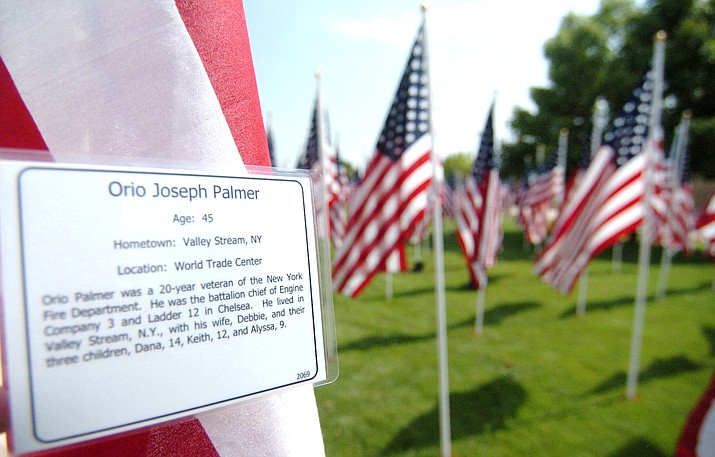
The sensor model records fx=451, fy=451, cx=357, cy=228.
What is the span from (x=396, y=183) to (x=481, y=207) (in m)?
2.34

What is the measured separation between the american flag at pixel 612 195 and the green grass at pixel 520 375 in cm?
134

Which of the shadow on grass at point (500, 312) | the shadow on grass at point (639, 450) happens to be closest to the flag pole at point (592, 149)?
the shadow on grass at point (500, 312)

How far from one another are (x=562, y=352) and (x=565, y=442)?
2.61m

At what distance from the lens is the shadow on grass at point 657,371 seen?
5.30 m

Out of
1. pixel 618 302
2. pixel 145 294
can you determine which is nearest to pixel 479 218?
pixel 618 302

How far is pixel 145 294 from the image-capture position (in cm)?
76

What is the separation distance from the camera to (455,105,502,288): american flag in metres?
5.98

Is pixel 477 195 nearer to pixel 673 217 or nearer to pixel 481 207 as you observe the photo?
pixel 481 207

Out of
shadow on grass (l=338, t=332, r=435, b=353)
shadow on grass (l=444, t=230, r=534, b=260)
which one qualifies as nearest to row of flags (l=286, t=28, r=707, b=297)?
shadow on grass (l=338, t=332, r=435, b=353)

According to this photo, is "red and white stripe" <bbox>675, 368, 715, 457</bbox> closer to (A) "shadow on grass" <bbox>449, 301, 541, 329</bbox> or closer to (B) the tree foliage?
(A) "shadow on grass" <bbox>449, 301, 541, 329</bbox>

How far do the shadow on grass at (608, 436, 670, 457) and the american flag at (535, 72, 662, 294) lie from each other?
1553 mm

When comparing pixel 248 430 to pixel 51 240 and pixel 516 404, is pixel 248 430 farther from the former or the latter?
pixel 516 404

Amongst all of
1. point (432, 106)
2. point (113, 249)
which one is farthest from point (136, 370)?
point (432, 106)

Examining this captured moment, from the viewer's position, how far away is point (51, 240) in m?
0.70
